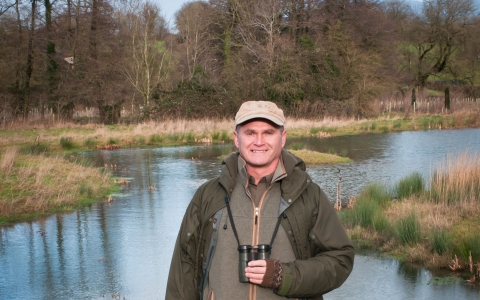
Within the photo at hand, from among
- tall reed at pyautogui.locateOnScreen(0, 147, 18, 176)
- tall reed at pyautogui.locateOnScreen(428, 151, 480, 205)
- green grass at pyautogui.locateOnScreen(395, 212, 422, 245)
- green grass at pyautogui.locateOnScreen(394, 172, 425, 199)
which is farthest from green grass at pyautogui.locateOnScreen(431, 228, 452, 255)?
tall reed at pyautogui.locateOnScreen(0, 147, 18, 176)

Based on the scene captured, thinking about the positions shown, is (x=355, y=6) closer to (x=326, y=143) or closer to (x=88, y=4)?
(x=88, y=4)

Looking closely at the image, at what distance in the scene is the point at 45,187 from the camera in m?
13.3

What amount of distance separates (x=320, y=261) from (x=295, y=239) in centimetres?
15

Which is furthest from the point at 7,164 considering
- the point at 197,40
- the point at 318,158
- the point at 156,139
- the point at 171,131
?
the point at 197,40

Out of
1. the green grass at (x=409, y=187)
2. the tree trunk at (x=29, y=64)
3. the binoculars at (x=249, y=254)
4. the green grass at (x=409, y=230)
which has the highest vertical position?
the tree trunk at (x=29, y=64)

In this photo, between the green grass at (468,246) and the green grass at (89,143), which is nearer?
the green grass at (468,246)

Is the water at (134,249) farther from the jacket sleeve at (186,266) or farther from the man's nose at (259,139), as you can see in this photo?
the man's nose at (259,139)

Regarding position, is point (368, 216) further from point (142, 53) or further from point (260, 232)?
point (142, 53)

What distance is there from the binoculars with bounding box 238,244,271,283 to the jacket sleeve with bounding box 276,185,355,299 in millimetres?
110

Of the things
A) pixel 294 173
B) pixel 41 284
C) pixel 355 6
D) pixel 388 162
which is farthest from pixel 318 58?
pixel 294 173

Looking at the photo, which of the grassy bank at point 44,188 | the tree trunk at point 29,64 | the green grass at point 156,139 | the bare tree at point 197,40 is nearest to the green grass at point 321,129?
the green grass at point 156,139

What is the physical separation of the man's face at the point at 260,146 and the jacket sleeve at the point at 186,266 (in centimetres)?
35

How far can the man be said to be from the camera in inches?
120

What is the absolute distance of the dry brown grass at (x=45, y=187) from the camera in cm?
1234
